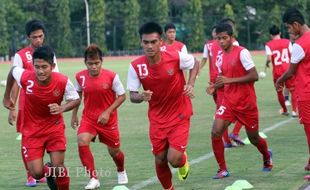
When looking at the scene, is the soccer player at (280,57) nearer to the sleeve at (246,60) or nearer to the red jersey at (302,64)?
the sleeve at (246,60)

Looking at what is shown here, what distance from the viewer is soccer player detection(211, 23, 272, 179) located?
33.3ft

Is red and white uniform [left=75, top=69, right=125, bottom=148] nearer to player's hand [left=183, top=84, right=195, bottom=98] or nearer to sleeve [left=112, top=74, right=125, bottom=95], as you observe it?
sleeve [left=112, top=74, right=125, bottom=95]

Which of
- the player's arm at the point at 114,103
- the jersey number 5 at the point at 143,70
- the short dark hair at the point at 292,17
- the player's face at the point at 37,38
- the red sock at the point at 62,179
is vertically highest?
the short dark hair at the point at 292,17

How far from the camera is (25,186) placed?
10.0m

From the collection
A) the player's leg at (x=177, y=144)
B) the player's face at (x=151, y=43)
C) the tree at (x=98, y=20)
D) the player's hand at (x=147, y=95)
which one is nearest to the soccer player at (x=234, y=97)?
the player's leg at (x=177, y=144)

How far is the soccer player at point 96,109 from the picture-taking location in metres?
9.72

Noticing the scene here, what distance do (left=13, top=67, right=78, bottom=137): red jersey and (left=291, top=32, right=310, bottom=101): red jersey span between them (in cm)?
275

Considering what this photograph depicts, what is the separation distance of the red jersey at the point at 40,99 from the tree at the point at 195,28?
54205mm

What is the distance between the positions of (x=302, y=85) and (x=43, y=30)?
330 centimetres

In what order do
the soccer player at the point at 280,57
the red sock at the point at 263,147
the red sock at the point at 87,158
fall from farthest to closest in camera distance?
1. the soccer player at the point at 280,57
2. the red sock at the point at 263,147
3. the red sock at the point at 87,158

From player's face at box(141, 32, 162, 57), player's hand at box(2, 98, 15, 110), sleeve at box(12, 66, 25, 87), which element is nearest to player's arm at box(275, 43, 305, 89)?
player's face at box(141, 32, 162, 57)

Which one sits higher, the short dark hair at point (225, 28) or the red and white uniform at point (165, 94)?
the short dark hair at point (225, 28)

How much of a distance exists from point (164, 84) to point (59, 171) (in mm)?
1469

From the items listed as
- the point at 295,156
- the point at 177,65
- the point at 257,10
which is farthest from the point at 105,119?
the point at 257,10
